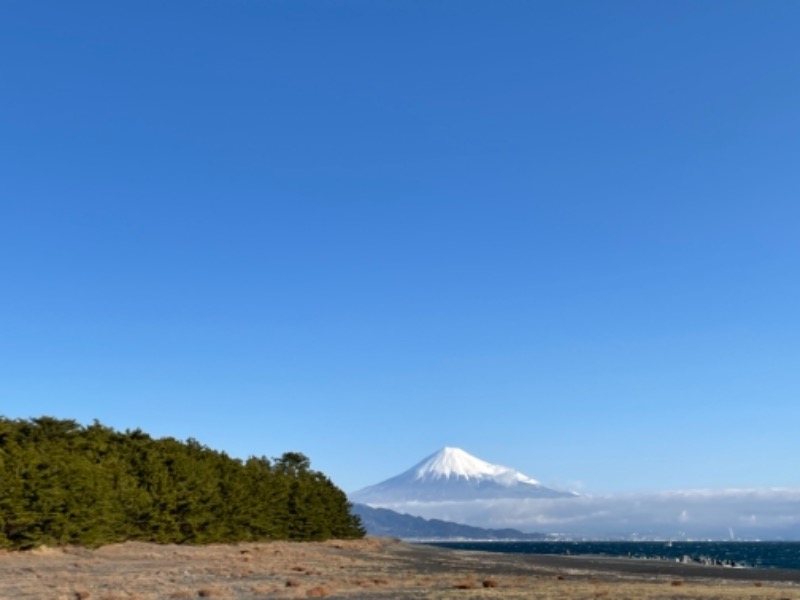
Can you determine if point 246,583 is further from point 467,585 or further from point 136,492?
point 136,492

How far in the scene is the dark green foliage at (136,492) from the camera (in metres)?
52.4

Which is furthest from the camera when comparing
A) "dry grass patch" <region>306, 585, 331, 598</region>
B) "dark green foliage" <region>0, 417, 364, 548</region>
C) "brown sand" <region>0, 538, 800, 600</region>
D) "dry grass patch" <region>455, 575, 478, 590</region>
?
"dark green foliage" <region>0, 417, 364, 548</region>

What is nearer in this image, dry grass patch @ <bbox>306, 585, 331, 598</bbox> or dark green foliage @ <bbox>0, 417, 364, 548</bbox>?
dry grass patch @ <bbox>306, 585, 331, 598</bbox>

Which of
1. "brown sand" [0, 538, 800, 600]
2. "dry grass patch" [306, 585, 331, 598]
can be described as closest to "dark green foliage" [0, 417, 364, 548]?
"brown sand" [0, 538, 800, 600]

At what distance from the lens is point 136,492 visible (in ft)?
215

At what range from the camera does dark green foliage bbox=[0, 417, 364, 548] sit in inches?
2063

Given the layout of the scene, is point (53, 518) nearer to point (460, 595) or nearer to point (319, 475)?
point (460, 595)

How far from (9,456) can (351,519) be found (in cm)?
7153

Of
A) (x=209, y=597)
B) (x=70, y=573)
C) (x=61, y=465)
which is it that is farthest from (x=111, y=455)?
(x=209, y=597)

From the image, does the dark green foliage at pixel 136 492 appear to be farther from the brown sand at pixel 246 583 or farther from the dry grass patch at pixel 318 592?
the dry grass patch at pixel 318 592

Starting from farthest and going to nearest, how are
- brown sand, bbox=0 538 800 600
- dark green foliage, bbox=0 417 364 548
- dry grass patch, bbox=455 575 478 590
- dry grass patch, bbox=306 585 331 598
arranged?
1. dark green foliage, bbox=0 417 364 548
2. dry grass patch, bbox=455 575 478 590
3. brown sand, bbox=0 538 800 600
4. dry grass patch, bbox=306 585 331 598

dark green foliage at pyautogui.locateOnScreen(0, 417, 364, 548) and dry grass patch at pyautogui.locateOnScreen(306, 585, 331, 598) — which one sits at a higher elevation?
dark green foliage at pyautogui.locateOnScreen(0, 417, 364, 548)

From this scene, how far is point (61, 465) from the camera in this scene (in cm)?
5547

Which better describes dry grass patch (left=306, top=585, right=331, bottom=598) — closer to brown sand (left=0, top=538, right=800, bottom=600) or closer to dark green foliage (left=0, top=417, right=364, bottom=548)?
brown sand (left=0, top=538, right=800, bottom=600)
